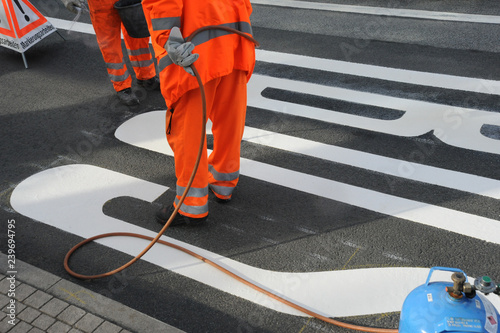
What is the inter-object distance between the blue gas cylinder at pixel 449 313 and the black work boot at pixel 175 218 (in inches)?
83.3

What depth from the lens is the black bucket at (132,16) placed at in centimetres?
579

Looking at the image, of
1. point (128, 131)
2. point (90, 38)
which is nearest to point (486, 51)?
point (128, 131)

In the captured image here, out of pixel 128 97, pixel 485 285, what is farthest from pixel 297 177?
pixel 485 285

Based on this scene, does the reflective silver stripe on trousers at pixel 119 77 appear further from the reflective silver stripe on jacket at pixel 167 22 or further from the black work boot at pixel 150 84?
the reflective silver stripe on jacket at pixel 167 22

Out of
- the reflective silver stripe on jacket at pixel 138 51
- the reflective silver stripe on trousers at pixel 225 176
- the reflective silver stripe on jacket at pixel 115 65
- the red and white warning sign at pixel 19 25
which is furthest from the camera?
the red and white warning sign at pixel 19 25

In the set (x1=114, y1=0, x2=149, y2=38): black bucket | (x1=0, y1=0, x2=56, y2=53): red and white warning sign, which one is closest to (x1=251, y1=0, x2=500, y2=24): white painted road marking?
(x1=0, y1=0, x2=56, y2=53): red and white warning sign

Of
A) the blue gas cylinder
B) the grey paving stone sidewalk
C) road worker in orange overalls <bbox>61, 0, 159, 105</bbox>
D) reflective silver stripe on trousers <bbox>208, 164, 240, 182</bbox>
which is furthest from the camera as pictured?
road worker in orange overalls <bbox>61, 0, 159, 105</bbox>

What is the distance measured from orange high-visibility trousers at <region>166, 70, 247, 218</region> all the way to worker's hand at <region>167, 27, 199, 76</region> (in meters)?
0.32

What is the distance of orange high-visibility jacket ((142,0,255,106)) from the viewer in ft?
12.1

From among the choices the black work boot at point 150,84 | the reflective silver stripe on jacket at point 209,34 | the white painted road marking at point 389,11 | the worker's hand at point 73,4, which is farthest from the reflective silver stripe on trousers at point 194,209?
the white painted road marking at point 389,11

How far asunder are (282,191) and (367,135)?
1226mm

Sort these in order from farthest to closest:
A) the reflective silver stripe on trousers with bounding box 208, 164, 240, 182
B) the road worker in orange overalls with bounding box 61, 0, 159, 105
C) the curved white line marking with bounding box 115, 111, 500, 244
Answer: the road worker in orange overalls with bounding box 61, 0, 159, 105 → the reflective silver stripe on trousers with bounding box 208, 164, 240, 182 → the curved white line marking with bounding box 115, 111, 500, 244

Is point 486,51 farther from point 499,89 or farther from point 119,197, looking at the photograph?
point 119,197

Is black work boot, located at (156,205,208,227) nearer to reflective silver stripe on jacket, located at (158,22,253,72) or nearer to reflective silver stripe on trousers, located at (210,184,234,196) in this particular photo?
reflective silver stripe on trousers, located at (210,184,234,196)
